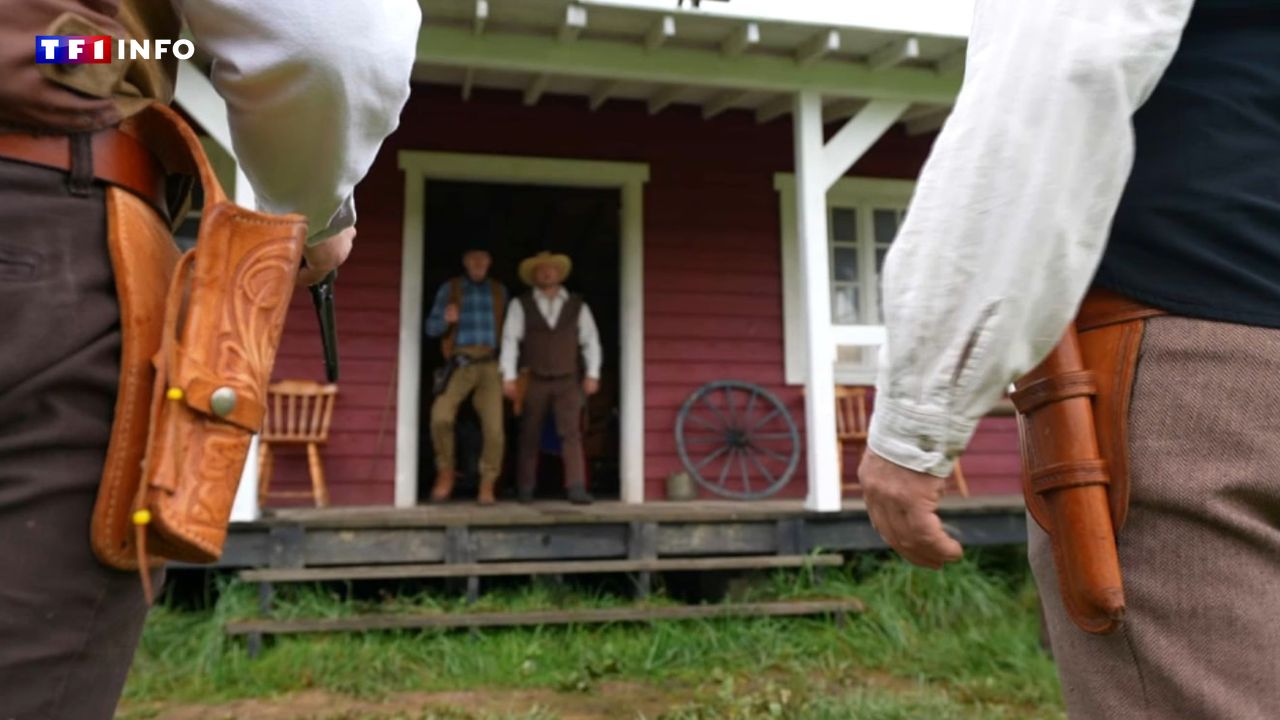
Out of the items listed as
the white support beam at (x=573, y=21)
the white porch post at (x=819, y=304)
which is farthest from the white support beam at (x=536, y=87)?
the white porch post at (x=819, y=304)

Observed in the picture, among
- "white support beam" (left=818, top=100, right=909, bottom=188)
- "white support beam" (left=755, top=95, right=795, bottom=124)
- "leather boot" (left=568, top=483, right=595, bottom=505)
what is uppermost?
"white support beam" (left=755, top=95, right=795, bottom=124)

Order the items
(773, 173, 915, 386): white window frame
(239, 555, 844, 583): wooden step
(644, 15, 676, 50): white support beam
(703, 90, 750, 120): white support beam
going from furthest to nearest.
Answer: (773, 173, 915, 386): white window frame, (703, 90, 750, 120): white support beam, (644, 15, 676, 50): white support beam, (239, 555, 844, 583): wooden step

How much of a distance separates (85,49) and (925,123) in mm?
5998

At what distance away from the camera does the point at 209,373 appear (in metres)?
0.82

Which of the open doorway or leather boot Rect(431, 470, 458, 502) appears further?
the open doorway

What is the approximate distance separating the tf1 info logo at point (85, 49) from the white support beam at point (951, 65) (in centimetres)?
481

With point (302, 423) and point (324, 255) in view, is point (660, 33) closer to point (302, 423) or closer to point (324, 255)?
point (302, 423)

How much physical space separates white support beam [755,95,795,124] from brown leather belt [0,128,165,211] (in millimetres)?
4626

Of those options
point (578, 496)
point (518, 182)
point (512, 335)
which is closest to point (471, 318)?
point (512, 335)

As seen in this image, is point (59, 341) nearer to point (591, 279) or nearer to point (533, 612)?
point (533, 612)

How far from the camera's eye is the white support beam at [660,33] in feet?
14.8

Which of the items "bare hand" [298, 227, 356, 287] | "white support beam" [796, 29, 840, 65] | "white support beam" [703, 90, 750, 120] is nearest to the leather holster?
"bare hand" [298, 227, 356, 287]

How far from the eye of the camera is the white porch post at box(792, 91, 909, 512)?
15.8ft

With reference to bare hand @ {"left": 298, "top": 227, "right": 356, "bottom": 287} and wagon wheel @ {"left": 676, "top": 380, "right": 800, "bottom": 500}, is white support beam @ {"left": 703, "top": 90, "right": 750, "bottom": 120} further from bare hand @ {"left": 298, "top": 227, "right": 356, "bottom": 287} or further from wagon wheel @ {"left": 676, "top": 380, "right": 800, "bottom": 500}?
bare hand @ {"left": 298, "top": 227, "right": 356, "bottom": 287}
